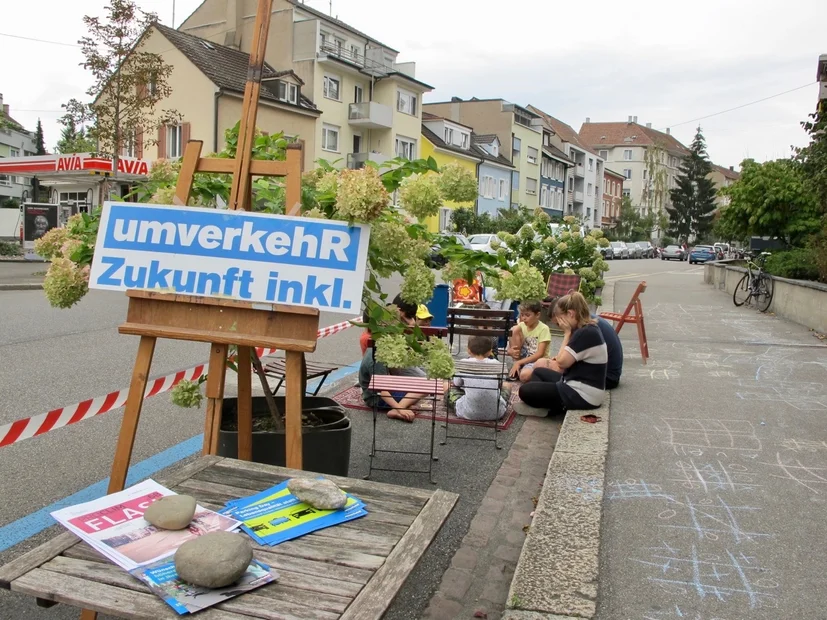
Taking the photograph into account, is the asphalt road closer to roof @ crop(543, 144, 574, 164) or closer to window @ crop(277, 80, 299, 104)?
window @ crop(277, 80, 299, 104)

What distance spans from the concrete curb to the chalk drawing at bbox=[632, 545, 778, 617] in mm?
333

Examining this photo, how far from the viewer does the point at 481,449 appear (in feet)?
20.3

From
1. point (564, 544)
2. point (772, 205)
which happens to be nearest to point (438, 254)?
point (564, 544)

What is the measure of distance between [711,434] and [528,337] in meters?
2.69

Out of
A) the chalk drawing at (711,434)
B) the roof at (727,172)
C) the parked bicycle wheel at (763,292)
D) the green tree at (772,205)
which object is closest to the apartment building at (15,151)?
the green tree at (772,205)

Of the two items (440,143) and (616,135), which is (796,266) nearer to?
(440,143)

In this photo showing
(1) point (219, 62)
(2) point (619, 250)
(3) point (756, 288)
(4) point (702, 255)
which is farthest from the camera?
(2) point (619, 250)

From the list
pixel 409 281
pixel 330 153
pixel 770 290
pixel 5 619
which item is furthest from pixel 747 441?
pixel 330 153

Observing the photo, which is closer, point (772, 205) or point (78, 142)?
point (772, 205)

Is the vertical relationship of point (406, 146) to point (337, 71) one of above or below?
below

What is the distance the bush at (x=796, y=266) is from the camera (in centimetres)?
1569

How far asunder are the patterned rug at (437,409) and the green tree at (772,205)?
1583 centimetres

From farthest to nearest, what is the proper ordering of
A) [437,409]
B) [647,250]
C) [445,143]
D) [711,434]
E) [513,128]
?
[647,250] → [513,128] → [445,143] → [437,409] → [711,434]

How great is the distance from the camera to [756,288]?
57.3 ft
